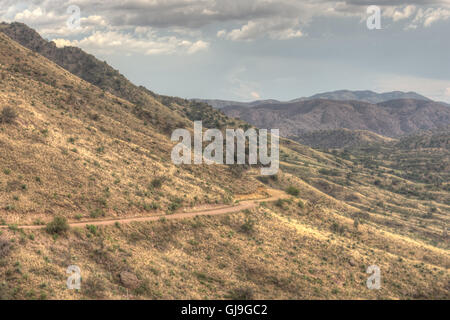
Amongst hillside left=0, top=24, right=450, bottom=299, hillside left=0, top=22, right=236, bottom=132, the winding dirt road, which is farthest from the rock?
hillside left=0, top=22, right=236, bottom=132

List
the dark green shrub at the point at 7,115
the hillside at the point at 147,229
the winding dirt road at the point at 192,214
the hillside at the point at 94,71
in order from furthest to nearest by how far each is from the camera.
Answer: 1. the hillside at the point at 94,71
2. the dark green shrub at the point at 7,115
3. the winding dirt road at the point at 192,214
4. the hillside at the point at 147,229

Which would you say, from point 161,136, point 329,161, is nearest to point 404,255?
point 161,136

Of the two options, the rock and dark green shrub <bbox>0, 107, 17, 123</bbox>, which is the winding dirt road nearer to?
the rock

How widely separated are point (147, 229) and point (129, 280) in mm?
8661

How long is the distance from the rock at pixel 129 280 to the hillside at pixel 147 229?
0.08 m

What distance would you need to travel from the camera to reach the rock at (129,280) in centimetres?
2919

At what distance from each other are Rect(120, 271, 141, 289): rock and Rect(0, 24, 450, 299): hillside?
8 centimetres

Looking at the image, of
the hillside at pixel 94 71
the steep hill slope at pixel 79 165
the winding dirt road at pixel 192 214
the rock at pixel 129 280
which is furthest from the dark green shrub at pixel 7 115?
the hillside at pixel 94 71

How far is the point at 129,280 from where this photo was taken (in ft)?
97.0

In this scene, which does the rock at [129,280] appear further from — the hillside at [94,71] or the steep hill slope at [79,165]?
the hillside at [94,71]

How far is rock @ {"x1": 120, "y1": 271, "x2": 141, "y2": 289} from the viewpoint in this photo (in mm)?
29188

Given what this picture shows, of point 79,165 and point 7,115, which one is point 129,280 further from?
point 7,115
